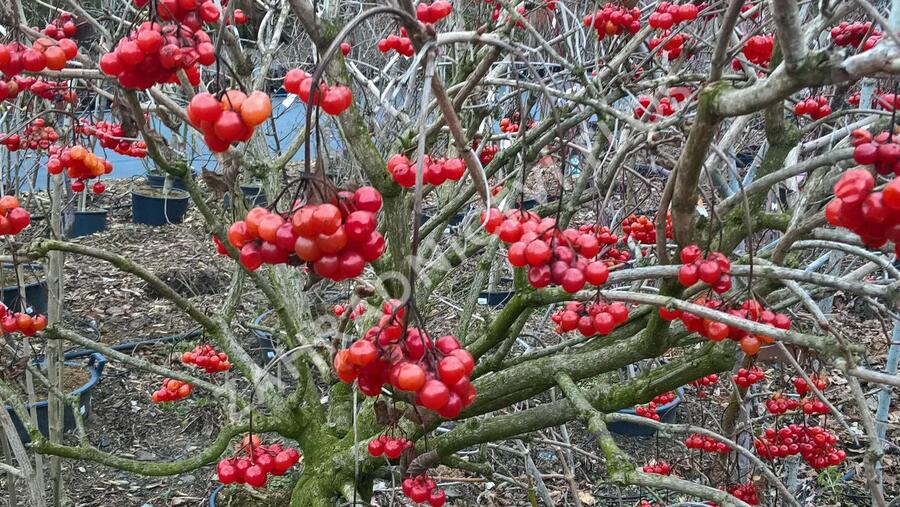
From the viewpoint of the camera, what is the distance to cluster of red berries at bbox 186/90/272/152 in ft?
3.61

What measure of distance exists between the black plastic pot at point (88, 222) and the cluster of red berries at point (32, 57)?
20.3ft

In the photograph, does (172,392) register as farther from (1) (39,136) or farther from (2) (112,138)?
(1) (39,136)

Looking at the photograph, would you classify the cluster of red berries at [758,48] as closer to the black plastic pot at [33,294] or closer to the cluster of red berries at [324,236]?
the cluster of red berries at [324,236]

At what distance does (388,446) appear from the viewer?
193 cm

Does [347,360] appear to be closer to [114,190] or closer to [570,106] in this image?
[570,106]

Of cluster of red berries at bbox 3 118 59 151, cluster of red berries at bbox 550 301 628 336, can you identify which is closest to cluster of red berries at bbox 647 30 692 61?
cluster of red berries at bbox 550 301 628 336

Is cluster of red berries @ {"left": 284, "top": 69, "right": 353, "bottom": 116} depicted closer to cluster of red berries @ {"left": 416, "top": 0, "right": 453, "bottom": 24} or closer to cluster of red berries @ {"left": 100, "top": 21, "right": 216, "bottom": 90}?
cluster of red berries @ {"left": 100, "top": 21, "right": 216, "bottom": 90}

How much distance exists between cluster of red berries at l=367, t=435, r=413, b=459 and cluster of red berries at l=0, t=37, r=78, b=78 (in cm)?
126

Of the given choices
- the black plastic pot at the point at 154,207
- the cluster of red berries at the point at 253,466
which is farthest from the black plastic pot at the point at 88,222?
the cluster of red berries at the point at 253,466

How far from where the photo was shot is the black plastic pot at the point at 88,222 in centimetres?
741

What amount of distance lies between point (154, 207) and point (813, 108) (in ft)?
23.7

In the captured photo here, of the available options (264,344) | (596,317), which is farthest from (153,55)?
(264,344)

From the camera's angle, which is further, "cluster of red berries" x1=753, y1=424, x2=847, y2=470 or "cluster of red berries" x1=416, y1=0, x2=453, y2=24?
"cluster of red berries" x1=753, y1=424, x2=847, y2=470

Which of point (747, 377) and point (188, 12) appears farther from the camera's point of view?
point (747, 377)
